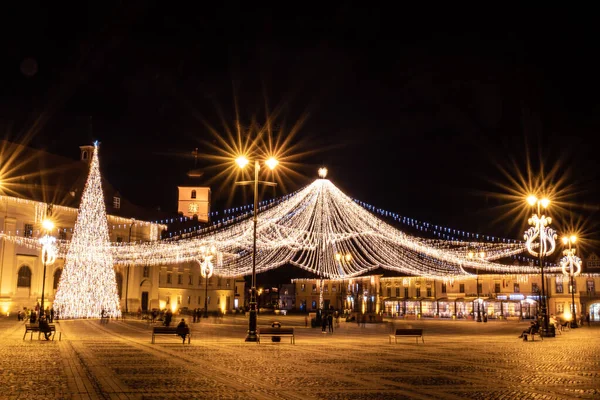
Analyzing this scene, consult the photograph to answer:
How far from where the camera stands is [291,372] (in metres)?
15.8

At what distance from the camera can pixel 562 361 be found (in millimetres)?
19719

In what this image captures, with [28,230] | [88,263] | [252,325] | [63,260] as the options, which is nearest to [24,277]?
[28,230]

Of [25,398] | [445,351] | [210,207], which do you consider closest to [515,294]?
[210,207]

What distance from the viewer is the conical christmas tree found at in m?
48.9

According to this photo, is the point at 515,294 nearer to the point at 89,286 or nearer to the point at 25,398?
the point at 89,286

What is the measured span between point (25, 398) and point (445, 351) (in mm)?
16152

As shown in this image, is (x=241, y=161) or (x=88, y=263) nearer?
(x=241, y=161)

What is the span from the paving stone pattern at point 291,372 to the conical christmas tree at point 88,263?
2425cm

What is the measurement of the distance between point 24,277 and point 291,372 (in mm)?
53777

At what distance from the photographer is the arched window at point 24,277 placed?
6219 cm

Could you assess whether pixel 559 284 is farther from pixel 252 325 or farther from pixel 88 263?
pixel 252 325

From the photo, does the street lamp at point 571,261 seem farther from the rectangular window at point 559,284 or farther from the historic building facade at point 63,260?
the historic building facade at point 63,260

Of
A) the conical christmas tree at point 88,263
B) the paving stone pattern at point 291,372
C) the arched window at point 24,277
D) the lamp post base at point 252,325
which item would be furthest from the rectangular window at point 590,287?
the arched window at point 24,277

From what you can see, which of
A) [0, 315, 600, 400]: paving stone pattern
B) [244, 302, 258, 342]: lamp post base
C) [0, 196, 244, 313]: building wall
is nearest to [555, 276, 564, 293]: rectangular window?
[0, 196, 244, 313]: building wall
